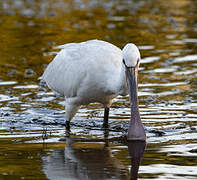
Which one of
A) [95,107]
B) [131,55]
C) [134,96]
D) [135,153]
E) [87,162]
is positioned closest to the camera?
[87,162]

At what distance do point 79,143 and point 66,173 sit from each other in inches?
69.0

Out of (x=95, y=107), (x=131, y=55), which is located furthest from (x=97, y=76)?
(x=95, y=107)

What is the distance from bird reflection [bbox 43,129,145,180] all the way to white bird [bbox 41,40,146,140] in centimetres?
63

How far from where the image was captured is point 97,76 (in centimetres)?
940

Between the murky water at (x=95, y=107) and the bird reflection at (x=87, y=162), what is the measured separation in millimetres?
11

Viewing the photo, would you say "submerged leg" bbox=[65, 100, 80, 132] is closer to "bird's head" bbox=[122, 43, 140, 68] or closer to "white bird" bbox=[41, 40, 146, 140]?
"white bird" bbox=[41, 40, 146, 140]

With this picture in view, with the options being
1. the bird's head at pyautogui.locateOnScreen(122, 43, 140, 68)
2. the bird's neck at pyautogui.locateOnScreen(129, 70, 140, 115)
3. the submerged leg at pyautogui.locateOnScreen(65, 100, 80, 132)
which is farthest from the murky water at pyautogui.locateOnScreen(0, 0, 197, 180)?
the bird's head at pyautogui.locateOnScreen(122, 43, 140, 68)

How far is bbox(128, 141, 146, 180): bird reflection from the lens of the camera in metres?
6.94

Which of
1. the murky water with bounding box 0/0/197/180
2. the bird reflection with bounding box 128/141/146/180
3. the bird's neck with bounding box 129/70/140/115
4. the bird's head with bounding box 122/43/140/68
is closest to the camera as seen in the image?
the bird reflection with bounding box 128/141/146/180

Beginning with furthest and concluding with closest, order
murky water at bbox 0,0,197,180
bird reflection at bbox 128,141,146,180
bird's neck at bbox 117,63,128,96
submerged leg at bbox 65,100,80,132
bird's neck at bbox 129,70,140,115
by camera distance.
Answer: submerged leg at bbox 65,100,80,132
bird's neck at bbox 117,63,128,96
bird's neck at bbox 129,70,140,115
murky water at bbox 0,0,197,180
bird reflection at bbox 128,141,146,180

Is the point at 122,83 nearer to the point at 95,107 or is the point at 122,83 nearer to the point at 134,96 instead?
the point at 134,96

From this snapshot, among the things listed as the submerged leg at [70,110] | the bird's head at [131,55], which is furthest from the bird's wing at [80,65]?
the bird's head at [131,55]

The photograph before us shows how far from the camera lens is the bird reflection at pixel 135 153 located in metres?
6.94

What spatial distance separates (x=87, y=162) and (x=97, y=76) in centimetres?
223
